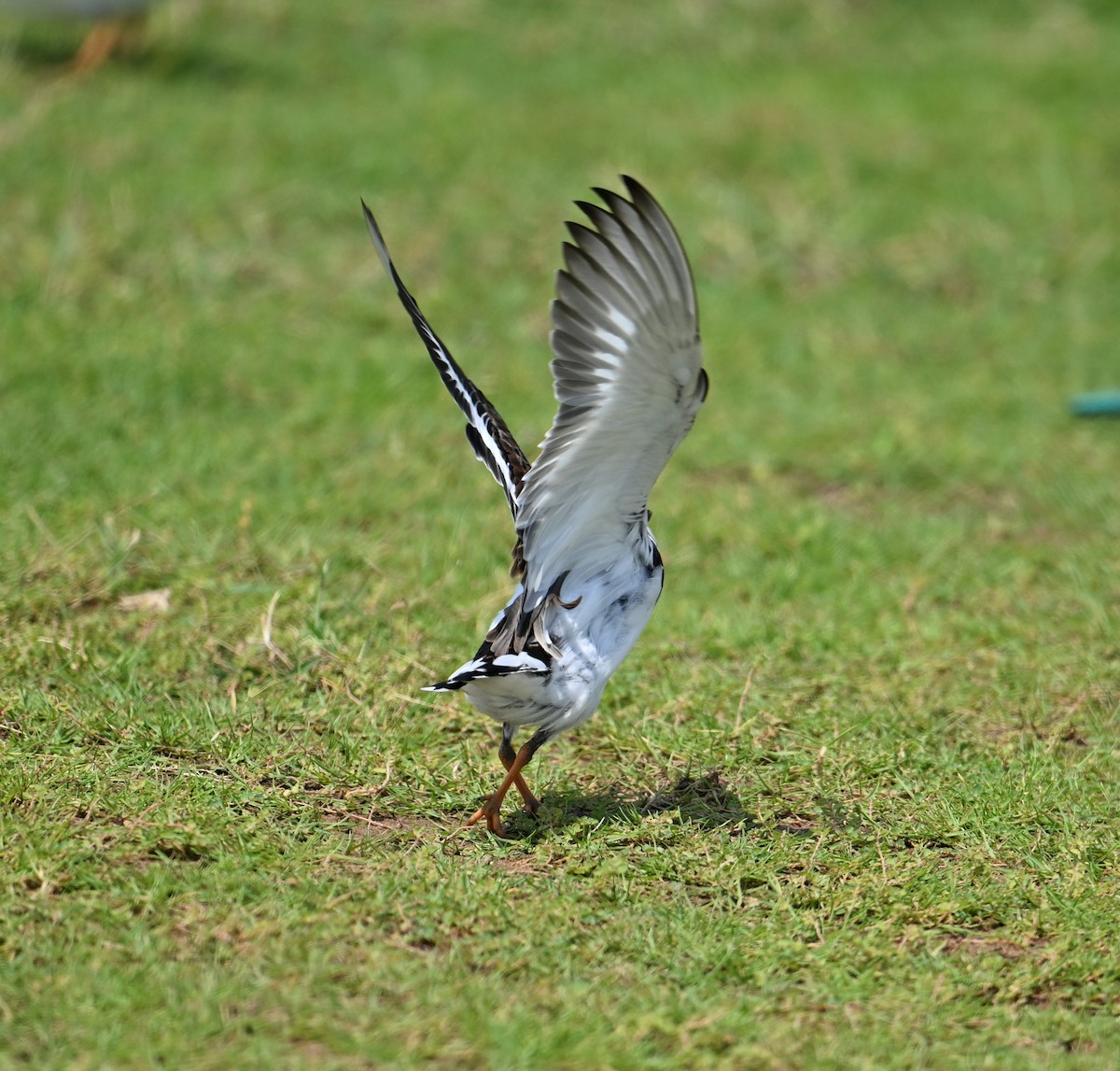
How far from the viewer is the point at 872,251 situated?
354 inches

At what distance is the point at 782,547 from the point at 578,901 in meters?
2.65

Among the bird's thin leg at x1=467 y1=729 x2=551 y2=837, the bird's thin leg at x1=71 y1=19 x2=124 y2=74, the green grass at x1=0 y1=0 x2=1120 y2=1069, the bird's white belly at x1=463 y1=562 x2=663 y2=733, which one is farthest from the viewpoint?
the bird's thin leg at x1=71 y1=19 x2=124 y2=74

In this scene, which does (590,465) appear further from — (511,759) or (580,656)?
(511,759)

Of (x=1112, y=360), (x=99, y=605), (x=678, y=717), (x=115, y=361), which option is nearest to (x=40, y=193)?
(x=115, y=361)

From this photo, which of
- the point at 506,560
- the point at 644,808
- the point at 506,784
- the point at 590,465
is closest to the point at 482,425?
the point at 590,465

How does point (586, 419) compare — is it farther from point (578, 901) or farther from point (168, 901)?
point (168, 901)

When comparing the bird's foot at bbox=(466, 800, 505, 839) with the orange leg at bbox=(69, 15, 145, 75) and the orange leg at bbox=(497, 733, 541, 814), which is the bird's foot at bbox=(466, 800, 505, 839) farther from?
the orange leg at bbox=(69, 15, 145, 75)

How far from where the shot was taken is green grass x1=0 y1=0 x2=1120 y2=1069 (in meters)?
3.44

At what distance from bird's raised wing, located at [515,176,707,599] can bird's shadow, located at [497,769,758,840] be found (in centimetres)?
89

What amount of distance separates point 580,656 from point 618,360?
0.87 metres

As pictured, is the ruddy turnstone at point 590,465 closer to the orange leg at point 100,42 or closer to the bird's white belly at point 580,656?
the bird's white belly at point 580,656

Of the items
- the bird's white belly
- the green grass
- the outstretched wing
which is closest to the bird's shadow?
the green grass

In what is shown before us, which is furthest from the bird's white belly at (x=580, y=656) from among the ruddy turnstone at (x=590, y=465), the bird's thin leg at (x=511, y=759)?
the bird's thin leg at (x=511, y=759)

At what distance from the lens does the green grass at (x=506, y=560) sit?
3.44 meters
